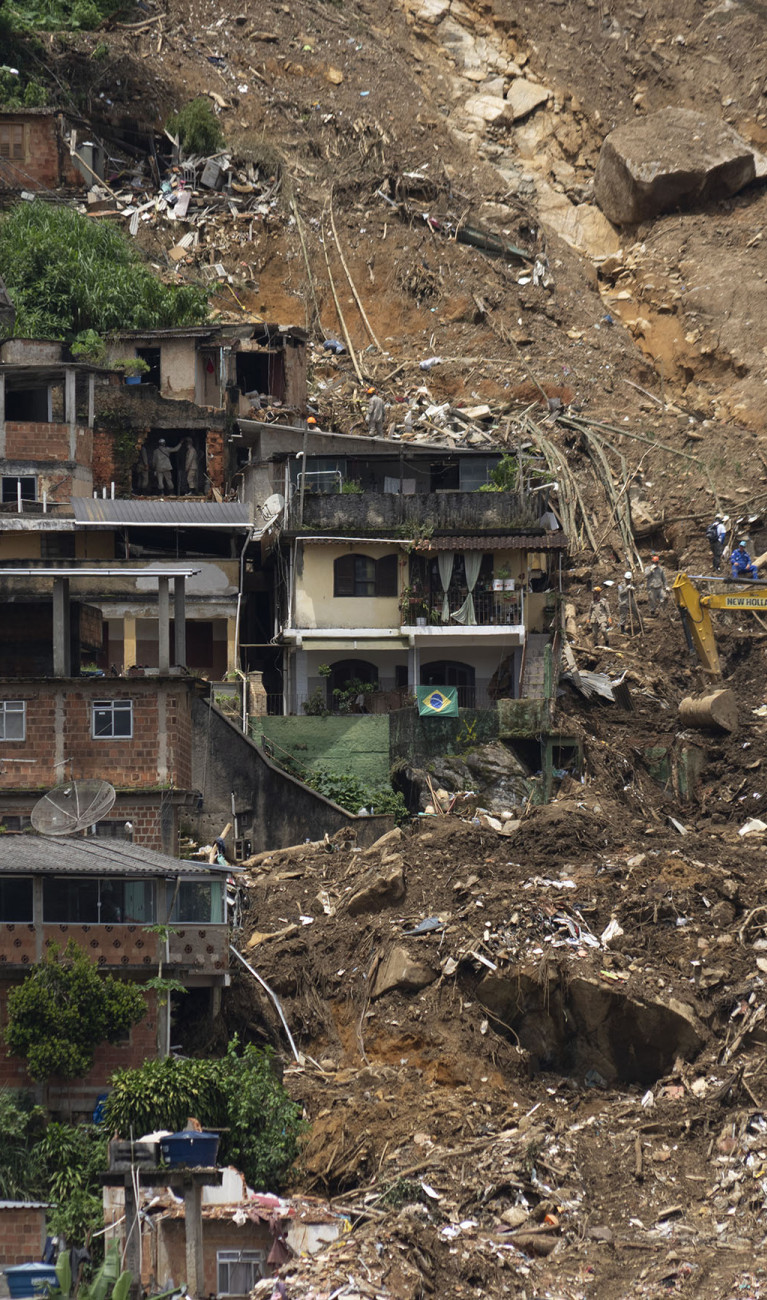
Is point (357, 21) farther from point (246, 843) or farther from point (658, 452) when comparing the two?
point (246, 843)

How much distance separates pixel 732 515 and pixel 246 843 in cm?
1725

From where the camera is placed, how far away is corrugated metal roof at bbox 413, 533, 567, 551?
4066cm

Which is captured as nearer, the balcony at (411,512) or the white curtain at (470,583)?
the white curtain at (470,583)

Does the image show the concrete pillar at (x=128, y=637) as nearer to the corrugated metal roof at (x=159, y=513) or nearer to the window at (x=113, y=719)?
the corrugated metal roof at (x=159, y=513)

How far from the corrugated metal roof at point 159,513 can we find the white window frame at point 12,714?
8346 mm

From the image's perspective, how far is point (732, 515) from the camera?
47.2 meters

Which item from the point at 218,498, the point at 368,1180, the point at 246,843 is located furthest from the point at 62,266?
the point at 368,1180

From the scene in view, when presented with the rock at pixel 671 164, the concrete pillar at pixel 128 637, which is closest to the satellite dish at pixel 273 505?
the concrete pillar at pixel 128 637

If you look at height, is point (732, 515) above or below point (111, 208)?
below

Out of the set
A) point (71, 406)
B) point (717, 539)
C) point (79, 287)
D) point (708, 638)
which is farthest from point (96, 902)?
point (79, 287)

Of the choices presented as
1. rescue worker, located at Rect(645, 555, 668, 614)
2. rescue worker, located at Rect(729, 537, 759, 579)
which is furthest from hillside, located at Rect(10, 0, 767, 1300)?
rescue worker, located at Rect(645, 555, 668, 614)

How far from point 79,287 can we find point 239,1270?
28.5 m

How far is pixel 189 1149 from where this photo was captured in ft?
77.5

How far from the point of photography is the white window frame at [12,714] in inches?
1247
